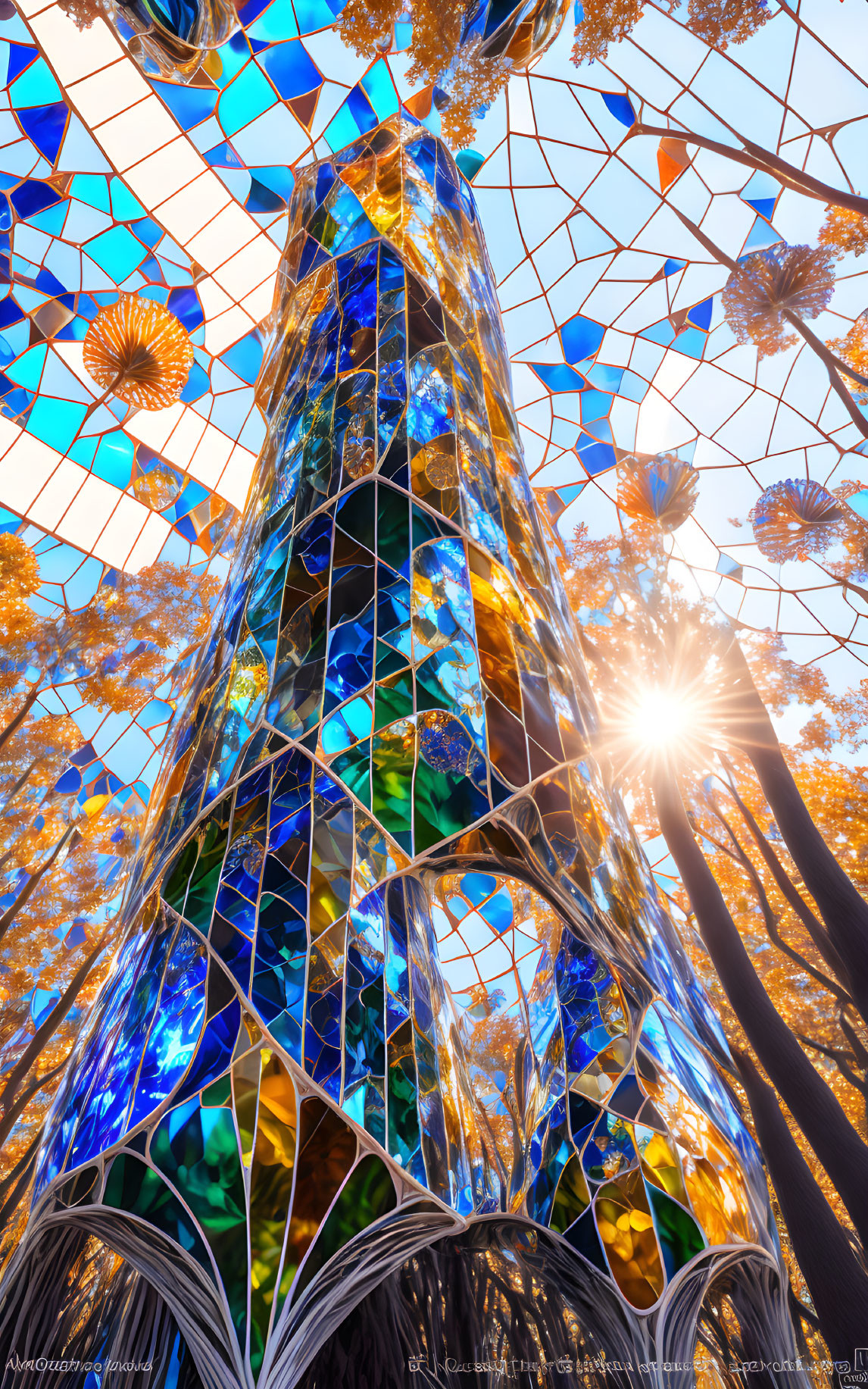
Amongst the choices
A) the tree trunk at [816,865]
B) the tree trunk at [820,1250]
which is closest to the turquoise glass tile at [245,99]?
the tree trunk at [816,865]

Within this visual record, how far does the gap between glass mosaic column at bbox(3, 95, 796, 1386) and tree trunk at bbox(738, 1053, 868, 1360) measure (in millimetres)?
1716

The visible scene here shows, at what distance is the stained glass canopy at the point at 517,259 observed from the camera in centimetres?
1038

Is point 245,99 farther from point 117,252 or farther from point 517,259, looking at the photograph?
point 517,259

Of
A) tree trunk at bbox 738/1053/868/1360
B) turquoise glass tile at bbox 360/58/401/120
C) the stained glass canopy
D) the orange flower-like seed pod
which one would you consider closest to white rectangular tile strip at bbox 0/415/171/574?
the stained glass canopy

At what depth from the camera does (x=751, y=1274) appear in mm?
4602

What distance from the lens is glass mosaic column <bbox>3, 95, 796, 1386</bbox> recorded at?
402cm

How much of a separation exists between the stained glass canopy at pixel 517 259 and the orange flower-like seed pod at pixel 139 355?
718 mm

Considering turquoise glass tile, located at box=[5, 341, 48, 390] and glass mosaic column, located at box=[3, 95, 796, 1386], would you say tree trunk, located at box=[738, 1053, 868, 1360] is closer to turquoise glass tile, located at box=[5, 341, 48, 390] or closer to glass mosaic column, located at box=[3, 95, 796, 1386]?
glass mosaic column, located at box=[3, 95, 796, 1386]

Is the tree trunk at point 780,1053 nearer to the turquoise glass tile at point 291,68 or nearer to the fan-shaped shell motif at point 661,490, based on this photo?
the fan-shaped shell motif at point 661,490

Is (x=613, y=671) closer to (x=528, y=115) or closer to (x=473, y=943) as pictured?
(x=473, y=943)

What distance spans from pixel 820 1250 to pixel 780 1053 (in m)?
1.63

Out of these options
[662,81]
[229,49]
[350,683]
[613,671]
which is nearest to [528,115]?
[662,81]

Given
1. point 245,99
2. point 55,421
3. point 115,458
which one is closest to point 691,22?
point 245,99

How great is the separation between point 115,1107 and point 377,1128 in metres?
1.49
